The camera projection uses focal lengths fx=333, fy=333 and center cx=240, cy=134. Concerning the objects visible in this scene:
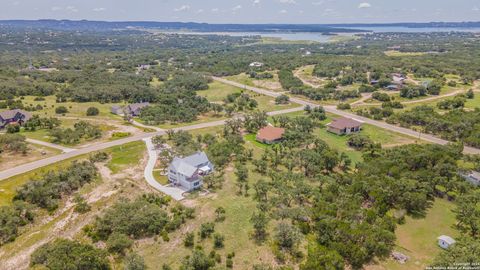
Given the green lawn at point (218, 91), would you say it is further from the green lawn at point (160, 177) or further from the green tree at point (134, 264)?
the green tree at point (134, 264)

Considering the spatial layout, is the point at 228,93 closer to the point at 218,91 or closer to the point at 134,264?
the point at 218,91

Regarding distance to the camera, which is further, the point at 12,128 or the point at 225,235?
the point at 12,128

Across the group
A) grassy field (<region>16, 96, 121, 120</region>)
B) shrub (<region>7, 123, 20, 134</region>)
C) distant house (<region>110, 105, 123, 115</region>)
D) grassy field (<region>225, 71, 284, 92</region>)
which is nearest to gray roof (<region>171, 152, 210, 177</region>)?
grassy field (<region>16, 96, 121, 120</region>)

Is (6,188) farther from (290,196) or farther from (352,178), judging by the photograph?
(352,178)

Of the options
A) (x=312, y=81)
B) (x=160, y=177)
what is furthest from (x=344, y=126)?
(x=312, y=81)

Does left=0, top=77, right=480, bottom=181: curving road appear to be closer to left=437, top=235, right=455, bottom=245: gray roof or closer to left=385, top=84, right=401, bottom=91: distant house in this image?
left=385, top=84, right=401, bottom=91: distant house
